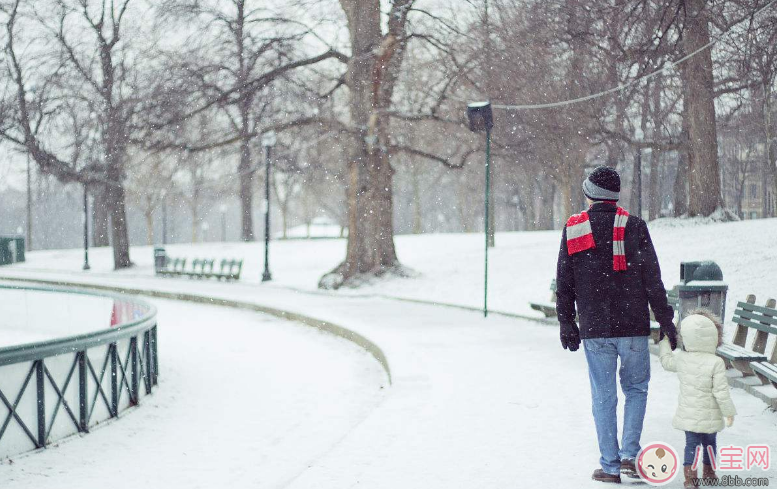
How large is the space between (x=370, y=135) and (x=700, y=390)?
17629mm

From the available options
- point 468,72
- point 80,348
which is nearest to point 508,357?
point 80,348

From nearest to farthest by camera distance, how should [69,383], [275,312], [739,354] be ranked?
1. [739,354]
2. [69,383]
3. [275,312]

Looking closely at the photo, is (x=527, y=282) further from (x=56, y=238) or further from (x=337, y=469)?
(x=56, y=238)

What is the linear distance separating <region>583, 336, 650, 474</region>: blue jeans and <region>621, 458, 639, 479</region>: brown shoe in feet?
0.10

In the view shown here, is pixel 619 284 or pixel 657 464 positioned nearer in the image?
pixel 619 284

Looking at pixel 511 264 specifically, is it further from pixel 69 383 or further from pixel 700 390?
pixel 700 390

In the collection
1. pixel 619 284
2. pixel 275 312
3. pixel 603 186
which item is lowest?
pixel 275 312

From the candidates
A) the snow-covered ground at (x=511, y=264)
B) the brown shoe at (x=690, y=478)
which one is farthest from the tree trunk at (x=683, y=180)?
the brown shoe at (x=690, y=478)

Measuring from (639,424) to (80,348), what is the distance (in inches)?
202

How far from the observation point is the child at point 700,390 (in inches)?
181

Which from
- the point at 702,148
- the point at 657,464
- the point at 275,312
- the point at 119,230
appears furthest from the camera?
the point at 119,230

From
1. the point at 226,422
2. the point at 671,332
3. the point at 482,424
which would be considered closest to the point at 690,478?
the point at 671,332

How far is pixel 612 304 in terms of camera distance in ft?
15.9

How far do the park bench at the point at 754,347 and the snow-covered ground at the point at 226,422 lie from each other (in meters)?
3.35
